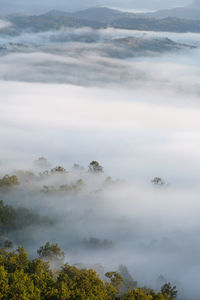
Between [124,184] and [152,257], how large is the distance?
88.0 feet

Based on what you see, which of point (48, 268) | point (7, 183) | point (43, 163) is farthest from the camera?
point (43, 163)

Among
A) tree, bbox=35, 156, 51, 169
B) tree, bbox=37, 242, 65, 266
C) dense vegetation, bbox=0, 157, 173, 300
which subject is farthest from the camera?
tree, bbox=35, 156, 51, 169

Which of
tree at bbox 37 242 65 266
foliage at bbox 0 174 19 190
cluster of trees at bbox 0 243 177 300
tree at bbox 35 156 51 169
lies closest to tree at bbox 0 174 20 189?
foliage at bbox 0 174 19 190

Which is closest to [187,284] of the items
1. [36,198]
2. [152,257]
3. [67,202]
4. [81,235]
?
[152,257]

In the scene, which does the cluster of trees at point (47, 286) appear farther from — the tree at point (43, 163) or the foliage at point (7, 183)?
the tree at point (43, 163)

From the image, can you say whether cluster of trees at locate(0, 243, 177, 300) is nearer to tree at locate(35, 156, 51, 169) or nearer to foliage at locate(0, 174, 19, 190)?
foliage at locate(0, 174, 19, 190)

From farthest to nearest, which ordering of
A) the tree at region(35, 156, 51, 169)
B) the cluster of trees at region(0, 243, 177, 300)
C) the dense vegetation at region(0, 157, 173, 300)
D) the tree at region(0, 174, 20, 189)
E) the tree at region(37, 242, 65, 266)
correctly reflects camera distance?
the tree at region(35, 156, 51, 169)
the tree at region(0, 174, 20, 189)
the tree at region(37, 242, 65, 266)
the dense vegetation at region(0, 157, 173, 300)
the cluster of trees at region(0, 243, 177, 300)

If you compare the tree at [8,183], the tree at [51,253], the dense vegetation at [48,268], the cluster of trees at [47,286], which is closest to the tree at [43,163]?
the dense vegetation at [48,268]

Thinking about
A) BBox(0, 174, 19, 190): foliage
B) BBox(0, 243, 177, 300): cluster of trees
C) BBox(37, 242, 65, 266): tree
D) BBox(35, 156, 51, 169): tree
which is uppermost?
BBox(35, 156, 51, 169): tree

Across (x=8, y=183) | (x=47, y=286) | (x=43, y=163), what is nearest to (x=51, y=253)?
(x=47, y=286)

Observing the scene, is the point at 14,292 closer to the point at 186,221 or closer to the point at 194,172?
the point at 186,221

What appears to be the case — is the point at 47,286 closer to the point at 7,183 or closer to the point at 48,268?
the point at 48,268

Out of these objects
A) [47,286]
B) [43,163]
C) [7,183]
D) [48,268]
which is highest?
[43,163]

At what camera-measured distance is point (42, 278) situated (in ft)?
97.1
